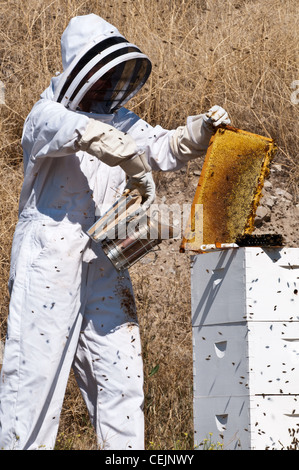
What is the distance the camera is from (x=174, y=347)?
237 inches

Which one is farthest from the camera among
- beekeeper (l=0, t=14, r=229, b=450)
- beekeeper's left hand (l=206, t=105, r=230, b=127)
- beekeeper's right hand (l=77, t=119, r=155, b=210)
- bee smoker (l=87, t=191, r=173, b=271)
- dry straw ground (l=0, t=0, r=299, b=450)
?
dry straw ground (l=0, t=0, r=299, b=450)

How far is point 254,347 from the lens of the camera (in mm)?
3385

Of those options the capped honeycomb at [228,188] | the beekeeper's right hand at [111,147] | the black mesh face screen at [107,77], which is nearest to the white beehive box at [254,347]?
the capped honeycomb at [228,188]

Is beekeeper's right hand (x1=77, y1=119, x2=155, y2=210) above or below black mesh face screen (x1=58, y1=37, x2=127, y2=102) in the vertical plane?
below

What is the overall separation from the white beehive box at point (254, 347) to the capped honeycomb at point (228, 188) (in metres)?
0.21

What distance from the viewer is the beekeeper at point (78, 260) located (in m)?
3.44

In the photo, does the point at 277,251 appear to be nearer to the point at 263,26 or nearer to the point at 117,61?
the point at 117,61

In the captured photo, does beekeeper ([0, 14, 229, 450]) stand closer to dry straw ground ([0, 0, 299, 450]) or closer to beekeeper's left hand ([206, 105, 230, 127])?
beekeeper's left hand ([206, 105, 230, 127])

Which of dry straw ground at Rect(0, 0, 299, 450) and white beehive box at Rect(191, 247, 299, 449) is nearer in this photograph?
white beehive box at Rect(191, 247, 299, 449)

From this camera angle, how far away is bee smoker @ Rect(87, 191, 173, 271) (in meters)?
3.54

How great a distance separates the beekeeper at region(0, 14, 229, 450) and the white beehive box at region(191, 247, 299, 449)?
0.45 m

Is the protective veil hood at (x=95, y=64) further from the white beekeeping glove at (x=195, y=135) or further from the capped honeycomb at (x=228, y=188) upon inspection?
the capped honeycomb at (x=228, y=188)

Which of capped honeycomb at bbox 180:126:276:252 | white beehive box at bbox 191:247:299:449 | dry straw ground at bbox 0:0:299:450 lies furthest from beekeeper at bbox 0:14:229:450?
dry straw ground at bbox 0:0:299:450

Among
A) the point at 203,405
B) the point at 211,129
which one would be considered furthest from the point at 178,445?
the point at 211,129
